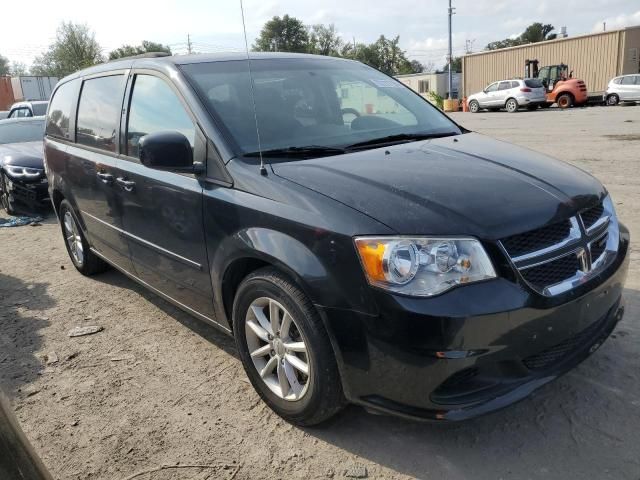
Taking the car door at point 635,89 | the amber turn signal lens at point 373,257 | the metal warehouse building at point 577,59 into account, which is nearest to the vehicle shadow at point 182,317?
the amber turn signal lens at point 373,257

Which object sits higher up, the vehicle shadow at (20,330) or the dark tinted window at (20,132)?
the dark tinted window at (20,132)

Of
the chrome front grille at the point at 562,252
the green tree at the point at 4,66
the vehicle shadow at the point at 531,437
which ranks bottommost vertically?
the vehicle shadow at the point at 531,437

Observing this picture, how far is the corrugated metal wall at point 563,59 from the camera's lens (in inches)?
1265

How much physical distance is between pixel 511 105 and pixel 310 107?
1100 inches

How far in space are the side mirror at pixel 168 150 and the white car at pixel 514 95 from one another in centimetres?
2795

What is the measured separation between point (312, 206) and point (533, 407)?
150 cm

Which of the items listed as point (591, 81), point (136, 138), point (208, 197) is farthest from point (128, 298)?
point (591, 81)

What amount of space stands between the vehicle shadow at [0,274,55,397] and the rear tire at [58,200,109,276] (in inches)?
15.2

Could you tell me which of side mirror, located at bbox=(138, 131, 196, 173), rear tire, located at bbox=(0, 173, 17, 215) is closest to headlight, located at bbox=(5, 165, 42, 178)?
rear tire, located at bbox=(0, 173, 17, 215)

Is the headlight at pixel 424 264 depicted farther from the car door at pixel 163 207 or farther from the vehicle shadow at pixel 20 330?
the vehicle shadow at pixel 20 330

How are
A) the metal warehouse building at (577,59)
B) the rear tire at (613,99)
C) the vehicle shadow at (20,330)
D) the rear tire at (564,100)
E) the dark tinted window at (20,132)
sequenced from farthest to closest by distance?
the metal warehouse building at (577,59) → the rear tire at (564,100) → the rear tire at (613,99) → the dark tinted window at (20,132) → the vehicle shadow at (20,330)

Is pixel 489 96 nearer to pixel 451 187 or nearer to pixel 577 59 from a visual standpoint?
pixel 577 59

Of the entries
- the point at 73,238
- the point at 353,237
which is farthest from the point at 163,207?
the point at 73,238

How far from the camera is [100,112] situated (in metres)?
4.15
